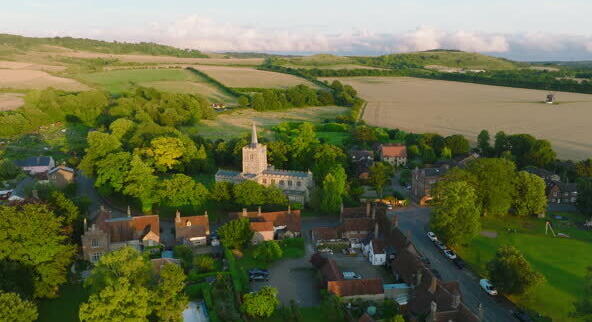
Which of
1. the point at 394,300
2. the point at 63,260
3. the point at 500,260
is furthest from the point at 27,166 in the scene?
the point at 500,260

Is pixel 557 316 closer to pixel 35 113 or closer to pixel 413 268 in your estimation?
pixel 413 268

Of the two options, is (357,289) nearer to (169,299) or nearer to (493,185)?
(169,299)

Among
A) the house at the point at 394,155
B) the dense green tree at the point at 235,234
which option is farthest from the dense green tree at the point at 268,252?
the house at the point at 394,155

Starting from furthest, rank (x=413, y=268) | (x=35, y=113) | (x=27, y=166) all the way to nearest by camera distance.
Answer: (x=35, y=113)
(x=27, y=166)
(x=413, y=268)

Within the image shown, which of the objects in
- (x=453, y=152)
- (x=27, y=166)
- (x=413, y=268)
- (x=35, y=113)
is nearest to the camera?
(x=413, y=268)

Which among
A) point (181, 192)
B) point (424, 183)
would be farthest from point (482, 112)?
point (181, 192)

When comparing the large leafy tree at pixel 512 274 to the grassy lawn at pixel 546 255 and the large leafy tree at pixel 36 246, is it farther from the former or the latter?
the large leafy tree at pixel 36 246
